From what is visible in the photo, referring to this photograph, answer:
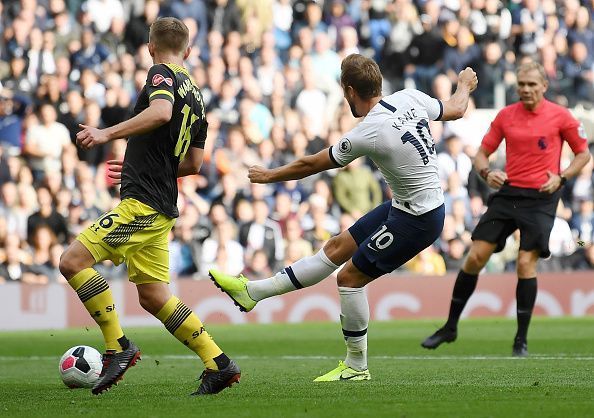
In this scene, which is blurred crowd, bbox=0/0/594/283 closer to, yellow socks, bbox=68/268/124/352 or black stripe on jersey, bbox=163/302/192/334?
yellow socks, bbox=68/268/124/352

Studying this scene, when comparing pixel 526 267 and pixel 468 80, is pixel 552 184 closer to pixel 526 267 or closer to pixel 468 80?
pixel 526 267

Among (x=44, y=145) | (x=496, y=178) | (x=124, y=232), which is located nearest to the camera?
(x=124, y=232)

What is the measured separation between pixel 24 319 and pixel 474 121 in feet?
29.2

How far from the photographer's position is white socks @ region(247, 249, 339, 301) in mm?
7875

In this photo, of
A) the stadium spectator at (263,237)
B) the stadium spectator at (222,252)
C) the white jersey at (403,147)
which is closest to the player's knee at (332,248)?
the white jersey at (403,147)

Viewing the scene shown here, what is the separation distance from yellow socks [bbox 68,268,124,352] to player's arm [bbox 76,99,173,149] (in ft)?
2.89

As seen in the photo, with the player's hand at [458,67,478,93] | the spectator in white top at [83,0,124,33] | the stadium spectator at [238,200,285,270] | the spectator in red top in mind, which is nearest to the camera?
the player's hand at [458,67,478,93]

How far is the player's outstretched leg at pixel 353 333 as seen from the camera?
26.0 feet

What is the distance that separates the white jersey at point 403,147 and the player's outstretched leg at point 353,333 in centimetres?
67

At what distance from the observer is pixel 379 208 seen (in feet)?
26.7

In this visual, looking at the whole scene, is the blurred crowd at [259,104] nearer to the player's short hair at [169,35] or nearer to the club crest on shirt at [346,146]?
the club crest on shirt at [346,146]

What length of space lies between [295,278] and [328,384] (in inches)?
31.1

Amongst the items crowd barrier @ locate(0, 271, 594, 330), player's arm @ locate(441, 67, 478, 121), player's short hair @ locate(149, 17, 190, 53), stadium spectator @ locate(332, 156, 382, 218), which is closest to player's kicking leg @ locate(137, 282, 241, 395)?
player's short hair @ locate(149, 17, 190, 53)

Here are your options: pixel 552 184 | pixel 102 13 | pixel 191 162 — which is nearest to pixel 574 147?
pixel 552 184
